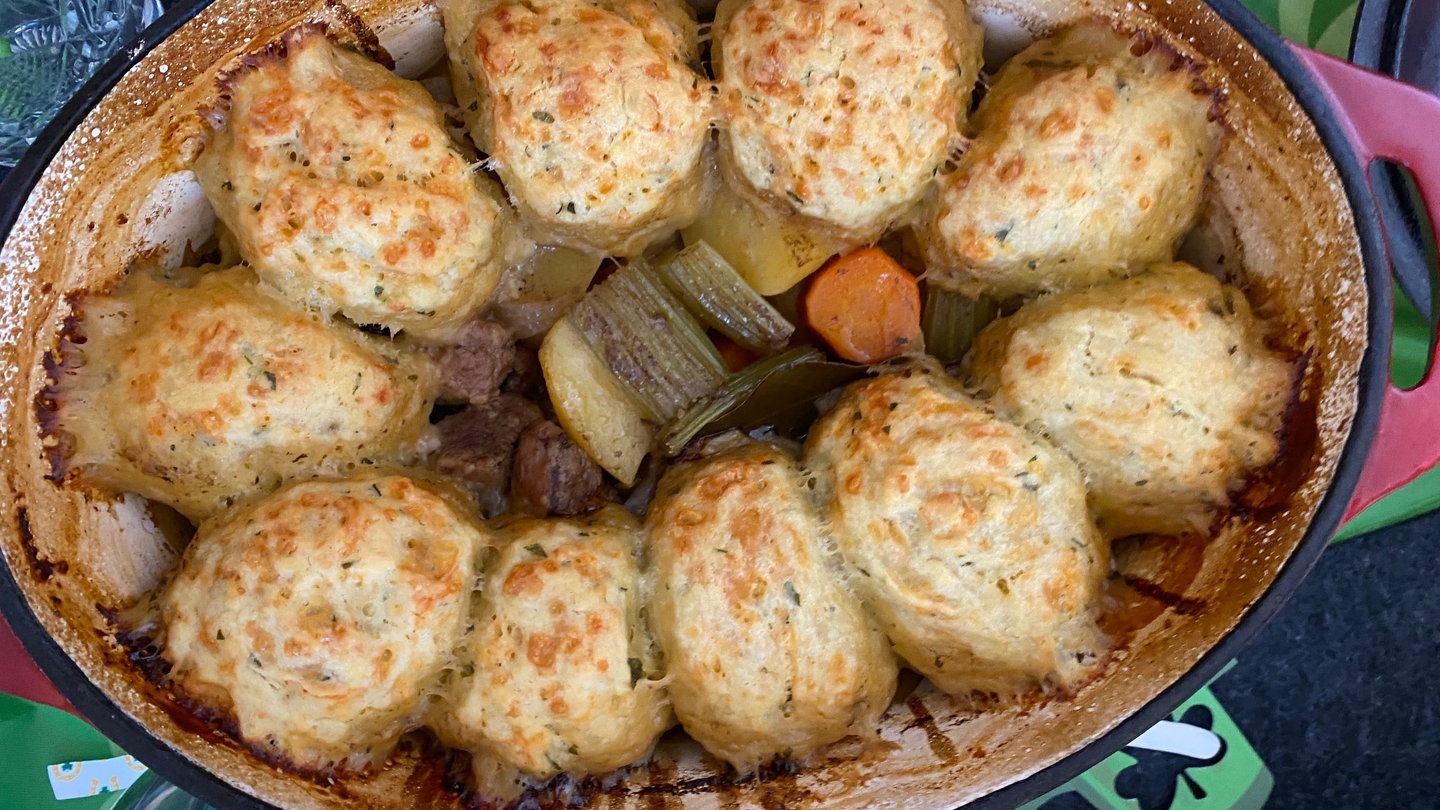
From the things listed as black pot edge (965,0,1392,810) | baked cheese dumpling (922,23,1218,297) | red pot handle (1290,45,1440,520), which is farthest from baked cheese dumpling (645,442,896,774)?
red pot handle (1290,45,1440,520)

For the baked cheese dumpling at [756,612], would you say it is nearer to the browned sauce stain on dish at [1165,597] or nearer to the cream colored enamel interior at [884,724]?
the cream colored enamel interior at [884,724]

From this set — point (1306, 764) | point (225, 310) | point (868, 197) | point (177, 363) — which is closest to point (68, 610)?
point (177, 363)

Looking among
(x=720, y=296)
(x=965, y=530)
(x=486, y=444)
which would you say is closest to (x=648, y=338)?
(x=720, y=296)

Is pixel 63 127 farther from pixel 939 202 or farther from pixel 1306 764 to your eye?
pixel 1306 764

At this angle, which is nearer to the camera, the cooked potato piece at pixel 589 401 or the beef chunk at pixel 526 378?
the cooked potato piece at pixel 589 401

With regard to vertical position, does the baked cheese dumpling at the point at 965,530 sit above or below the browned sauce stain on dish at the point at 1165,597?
above

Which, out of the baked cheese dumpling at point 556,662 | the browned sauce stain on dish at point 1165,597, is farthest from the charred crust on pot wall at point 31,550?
the browned sauce stain on dish at point 1165,597

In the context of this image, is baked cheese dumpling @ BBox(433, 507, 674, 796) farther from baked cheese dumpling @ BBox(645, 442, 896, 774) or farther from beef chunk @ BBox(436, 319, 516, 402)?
beef chunk @ BBox(436, 319, 516, 402)
